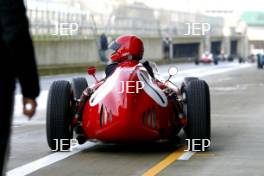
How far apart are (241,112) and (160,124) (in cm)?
715

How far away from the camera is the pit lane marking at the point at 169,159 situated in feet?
27.3

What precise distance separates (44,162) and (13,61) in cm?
478

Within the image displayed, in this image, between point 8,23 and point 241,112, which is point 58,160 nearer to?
point 8,23

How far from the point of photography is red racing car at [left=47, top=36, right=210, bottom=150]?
29.6ft

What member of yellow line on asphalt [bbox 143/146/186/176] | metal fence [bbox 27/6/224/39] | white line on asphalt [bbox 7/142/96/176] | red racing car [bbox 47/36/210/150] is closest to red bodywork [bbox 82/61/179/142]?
red racing car [bbox 47/36/210/150]

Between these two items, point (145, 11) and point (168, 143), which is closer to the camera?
point (168, 143)

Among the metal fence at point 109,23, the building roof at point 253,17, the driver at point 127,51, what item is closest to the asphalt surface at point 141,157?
the driver at point 127,51

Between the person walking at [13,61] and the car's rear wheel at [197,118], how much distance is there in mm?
5398

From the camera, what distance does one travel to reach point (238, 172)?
8234mm

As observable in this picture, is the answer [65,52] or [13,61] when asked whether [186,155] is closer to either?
[13,61]

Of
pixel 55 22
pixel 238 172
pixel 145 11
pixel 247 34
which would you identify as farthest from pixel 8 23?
pixel 247 34

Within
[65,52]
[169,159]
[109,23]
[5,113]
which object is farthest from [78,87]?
[109,23]

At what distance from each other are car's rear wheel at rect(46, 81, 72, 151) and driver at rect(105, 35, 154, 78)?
2.04 feet

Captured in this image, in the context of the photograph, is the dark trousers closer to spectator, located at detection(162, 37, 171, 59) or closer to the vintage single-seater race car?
the vintage single-seater race car
